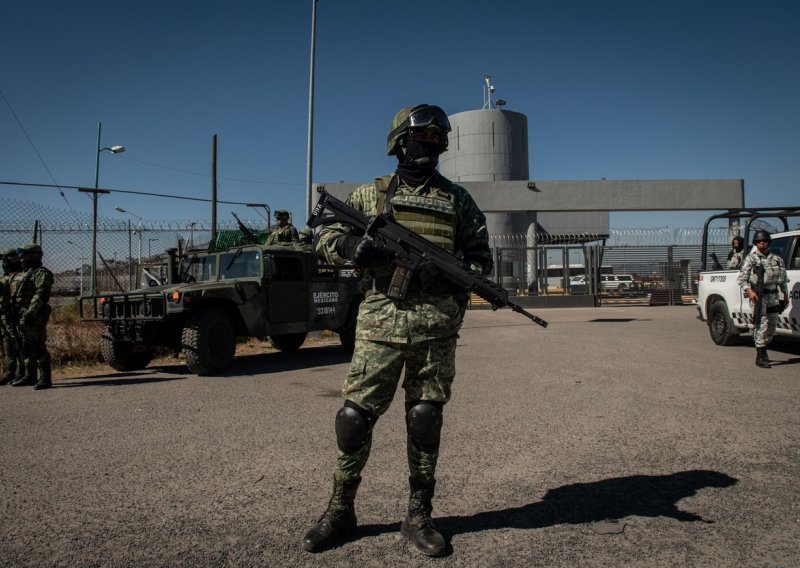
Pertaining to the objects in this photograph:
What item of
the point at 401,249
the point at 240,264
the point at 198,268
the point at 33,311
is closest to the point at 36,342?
the point at 33,311

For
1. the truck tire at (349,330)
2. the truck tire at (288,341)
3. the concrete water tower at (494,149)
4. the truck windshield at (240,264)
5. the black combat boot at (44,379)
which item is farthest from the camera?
the concrete water tower at (494,149)

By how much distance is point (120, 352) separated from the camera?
712 cm

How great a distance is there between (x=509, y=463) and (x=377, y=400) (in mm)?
1264

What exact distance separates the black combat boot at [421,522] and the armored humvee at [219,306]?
13.1 feet

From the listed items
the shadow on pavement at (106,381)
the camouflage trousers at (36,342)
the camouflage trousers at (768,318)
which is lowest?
the shadow on pavement at (106,381)

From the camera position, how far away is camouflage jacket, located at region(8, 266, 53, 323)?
20.1ft

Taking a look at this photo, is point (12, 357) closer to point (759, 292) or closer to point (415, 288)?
point (415, 288)

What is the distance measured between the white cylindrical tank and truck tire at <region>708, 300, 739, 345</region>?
2441 cm

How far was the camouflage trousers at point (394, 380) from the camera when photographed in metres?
2.32

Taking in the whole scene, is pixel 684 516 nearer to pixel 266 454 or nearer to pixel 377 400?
pixel 377 400

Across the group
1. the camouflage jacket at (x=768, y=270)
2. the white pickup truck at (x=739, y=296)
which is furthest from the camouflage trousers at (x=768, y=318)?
the white pickup truck at (x=739, y=296)

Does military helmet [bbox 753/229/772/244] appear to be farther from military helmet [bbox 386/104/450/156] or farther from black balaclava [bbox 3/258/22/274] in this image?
black balaclava [bbox 3/258/22/274]

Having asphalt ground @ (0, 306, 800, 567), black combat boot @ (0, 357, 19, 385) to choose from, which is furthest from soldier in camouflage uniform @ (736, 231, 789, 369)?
black combat boot @ (0, 357, 19, 385)

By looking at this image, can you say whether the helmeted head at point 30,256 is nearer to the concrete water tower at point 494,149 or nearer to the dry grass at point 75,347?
the dry grass at point 75,347
